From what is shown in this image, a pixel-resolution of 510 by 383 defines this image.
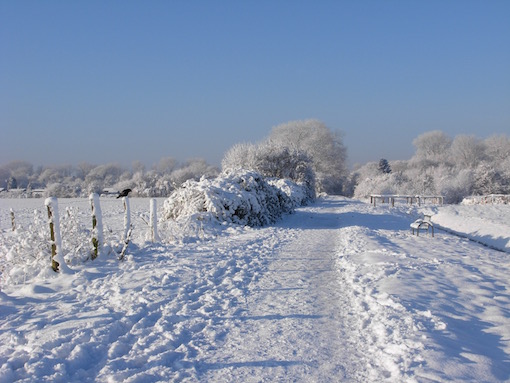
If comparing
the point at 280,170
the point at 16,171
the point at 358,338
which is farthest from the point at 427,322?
the point at 16,171

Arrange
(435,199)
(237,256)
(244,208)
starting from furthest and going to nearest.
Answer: (435,199)
(244,208)
(237,256)

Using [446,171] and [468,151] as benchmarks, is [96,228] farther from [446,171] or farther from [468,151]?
[468,151]

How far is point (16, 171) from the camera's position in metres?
86.0

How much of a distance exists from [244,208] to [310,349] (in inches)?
474

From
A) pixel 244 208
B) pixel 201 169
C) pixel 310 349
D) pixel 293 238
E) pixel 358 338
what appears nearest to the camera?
pixel 310 349

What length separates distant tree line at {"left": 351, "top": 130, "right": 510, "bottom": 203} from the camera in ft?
163

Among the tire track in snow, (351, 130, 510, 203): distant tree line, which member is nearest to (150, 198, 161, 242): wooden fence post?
the tire track in snow

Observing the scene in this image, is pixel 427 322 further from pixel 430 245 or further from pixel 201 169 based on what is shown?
pixel 201 169

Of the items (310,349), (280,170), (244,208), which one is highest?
(280,170)

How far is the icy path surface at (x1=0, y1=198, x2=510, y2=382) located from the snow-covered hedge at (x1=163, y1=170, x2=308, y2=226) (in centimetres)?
656

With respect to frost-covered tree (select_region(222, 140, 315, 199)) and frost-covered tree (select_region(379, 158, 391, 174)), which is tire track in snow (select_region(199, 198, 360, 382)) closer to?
frost-covered tree (select_region(222, 140, 315, 199))

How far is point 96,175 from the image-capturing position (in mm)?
84812

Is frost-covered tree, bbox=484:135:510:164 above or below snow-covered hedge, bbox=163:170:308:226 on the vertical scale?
above

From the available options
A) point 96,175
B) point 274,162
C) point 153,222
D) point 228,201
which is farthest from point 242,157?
point 96,175
